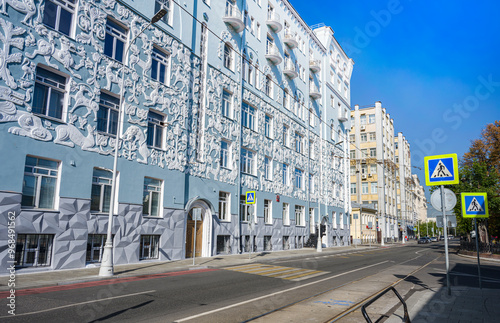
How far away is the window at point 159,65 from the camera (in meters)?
19.9

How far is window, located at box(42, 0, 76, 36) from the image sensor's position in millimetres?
14812

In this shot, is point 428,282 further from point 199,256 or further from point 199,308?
point 199,256

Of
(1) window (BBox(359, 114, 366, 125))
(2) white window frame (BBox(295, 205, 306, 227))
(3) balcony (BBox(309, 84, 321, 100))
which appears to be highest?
(1) window (BBox(359, 114, 366, 125))

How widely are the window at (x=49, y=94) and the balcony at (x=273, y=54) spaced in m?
19.9

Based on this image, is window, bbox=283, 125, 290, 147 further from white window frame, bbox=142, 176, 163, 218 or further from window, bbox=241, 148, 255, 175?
white window frame, bbox=142, 176, 163, 218

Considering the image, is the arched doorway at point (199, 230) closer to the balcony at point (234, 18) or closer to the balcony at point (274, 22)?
the balcony at point (234, 18)

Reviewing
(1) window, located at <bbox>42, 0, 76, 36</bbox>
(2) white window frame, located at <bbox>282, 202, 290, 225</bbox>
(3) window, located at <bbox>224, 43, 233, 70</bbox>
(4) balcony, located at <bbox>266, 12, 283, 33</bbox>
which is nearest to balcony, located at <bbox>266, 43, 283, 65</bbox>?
(4) balcony, located at <bbox>266, 12, 283, 33</bbox>

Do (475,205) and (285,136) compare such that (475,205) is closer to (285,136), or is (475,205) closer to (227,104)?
(227,104)

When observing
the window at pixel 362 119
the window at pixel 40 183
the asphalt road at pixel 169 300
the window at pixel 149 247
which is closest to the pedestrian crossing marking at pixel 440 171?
the asphalt road at pixel 169 300

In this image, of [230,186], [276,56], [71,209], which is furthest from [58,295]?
[276,56]

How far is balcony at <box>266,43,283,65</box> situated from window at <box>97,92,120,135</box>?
57.2ft

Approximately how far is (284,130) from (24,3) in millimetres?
24334

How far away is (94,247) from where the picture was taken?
15.8 metres

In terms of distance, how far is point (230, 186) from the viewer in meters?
25.2
